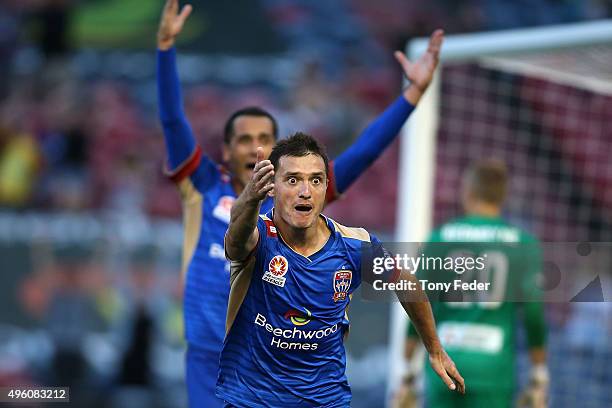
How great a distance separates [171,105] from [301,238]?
1.55 meters

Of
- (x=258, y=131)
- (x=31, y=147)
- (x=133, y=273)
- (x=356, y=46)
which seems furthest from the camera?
(x=356, y=46)

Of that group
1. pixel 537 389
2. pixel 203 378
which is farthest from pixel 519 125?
pixel 203 378

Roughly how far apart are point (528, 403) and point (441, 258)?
2.48m

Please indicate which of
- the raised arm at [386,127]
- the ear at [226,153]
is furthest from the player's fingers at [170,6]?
the raised arm at [386,127]

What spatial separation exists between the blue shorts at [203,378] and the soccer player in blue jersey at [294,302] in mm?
1104

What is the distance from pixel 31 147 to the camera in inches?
511

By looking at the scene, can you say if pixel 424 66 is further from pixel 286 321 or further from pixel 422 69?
pixel 286 321

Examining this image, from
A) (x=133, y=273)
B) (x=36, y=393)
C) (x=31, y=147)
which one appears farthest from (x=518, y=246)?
(x=31, y=147)

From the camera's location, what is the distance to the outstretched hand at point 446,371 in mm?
4078

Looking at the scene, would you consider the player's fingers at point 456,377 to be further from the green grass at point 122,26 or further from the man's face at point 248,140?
the green grass at point 122,26

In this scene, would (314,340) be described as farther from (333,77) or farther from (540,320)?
(333,77)

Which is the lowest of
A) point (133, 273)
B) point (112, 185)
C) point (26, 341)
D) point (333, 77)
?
point (26, 341)

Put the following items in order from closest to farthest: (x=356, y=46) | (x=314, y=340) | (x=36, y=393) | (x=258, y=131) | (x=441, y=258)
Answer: (x=314, y=340) < (x=441, y=258) < (x=258, y=131) < (x=36, y=393) < (x=356, y=46)

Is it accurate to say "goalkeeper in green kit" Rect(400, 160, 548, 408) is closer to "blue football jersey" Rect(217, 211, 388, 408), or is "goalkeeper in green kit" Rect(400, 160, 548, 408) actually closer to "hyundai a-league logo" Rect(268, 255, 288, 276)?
"blue football jersey" Rect(217, 211, 388, 408)
